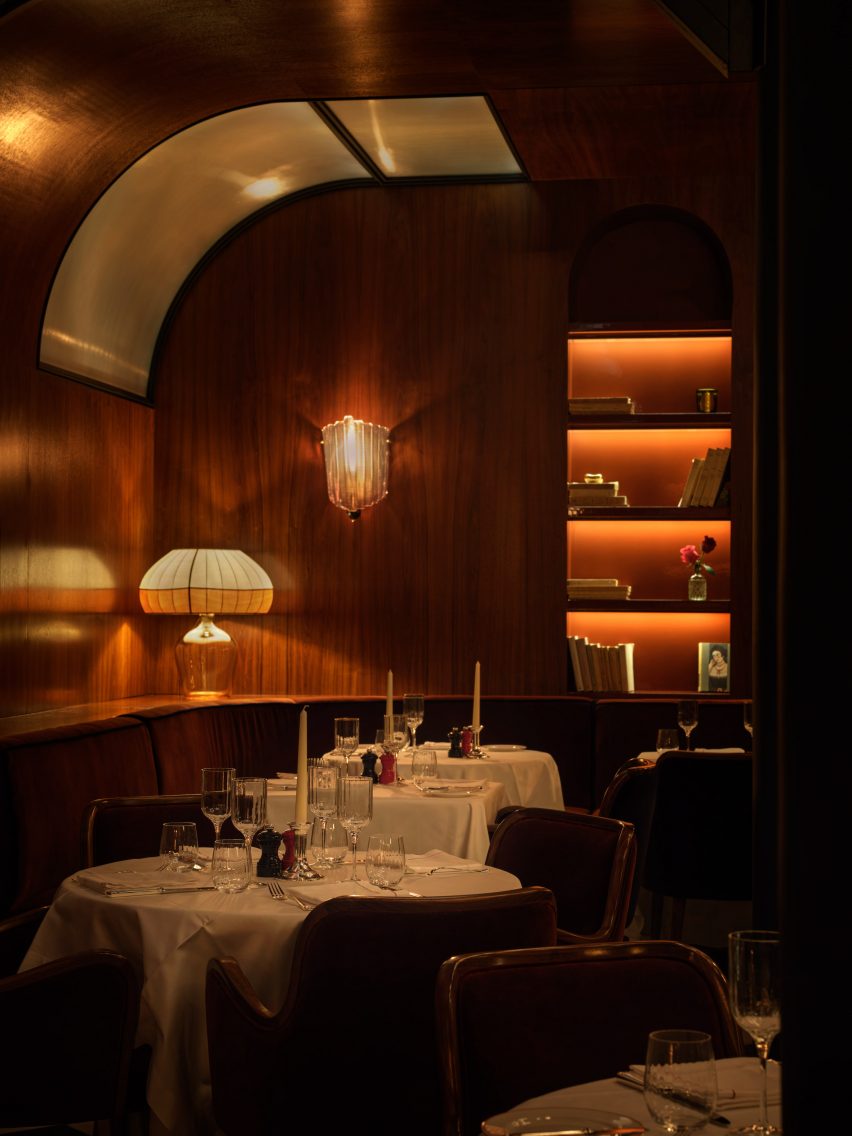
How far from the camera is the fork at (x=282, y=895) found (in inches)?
111

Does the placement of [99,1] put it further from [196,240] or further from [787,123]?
[787,123]

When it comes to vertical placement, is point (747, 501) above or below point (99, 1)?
below

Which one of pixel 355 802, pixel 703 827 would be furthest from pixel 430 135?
pixel 355 802

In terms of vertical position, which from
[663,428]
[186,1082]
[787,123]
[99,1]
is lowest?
[186,1082]

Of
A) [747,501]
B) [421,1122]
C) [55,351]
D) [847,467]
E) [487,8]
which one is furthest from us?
[747,501]

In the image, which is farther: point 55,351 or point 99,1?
point 55,351

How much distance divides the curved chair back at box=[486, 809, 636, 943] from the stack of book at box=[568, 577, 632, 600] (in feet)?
10.2

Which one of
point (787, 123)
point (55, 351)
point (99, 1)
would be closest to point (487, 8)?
point (99, 1)

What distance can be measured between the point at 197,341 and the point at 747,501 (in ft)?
9.75

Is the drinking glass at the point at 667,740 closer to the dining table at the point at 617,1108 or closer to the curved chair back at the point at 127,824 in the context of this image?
the curved chair back at the point at 127,824

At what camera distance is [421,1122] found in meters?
2.41

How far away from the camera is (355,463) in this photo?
6922 millimetres

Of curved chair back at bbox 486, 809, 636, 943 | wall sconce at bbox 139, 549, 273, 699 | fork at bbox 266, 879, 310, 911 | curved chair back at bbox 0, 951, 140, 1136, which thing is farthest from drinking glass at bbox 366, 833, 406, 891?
wall sconce at bbox 139, 549, 273, 699

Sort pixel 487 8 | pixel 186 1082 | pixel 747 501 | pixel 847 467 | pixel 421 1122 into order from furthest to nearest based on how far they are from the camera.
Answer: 1. pixel 747 501
2. pixel 487 8
3. pixel 186 1082
4. pixel 421 1122
5. pixel 847 467
